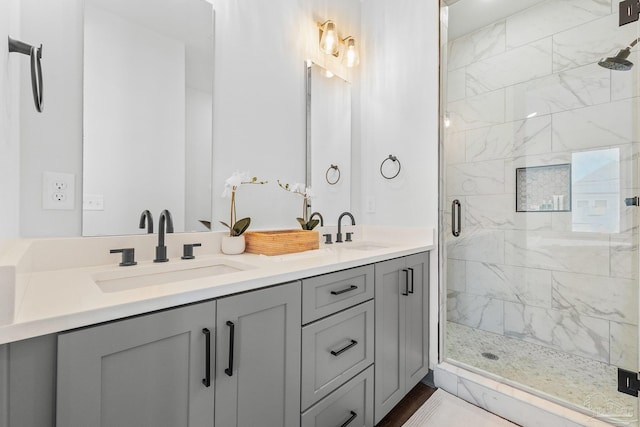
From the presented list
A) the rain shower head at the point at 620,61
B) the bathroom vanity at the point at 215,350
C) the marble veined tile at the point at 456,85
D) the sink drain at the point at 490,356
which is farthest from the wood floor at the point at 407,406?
the rain shower head at the point at 620,61

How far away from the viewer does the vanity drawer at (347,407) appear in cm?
106

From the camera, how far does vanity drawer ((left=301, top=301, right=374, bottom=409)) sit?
1038 mm

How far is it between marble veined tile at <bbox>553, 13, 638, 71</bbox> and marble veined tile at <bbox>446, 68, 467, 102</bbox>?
544mm

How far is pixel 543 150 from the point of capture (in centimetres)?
197

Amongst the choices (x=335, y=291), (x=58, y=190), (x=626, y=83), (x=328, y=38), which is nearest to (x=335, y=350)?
(x=335, y=291)

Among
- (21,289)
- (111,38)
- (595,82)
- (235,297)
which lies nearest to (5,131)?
(21,289)

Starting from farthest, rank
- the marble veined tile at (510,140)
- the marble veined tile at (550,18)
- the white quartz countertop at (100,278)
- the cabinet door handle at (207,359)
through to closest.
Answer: the marble veined tile at (510,140) < the marble veined tile at (550,18) < the cabinet door handle at (207,359) < the white quartz countertop at (100,278)

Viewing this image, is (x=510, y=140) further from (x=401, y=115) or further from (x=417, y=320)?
(x=417, y=320)

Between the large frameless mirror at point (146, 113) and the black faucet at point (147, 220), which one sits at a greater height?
the large frameless mirror at point (146, 113)

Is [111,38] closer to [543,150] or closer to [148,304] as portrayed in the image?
[148,304]

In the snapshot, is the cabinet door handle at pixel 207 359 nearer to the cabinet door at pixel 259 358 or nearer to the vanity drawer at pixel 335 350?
the cabinet door at pixel 259 358

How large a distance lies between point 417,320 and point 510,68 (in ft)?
6.23

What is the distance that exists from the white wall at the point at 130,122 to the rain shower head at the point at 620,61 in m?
2.16

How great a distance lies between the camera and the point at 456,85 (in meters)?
2.11
